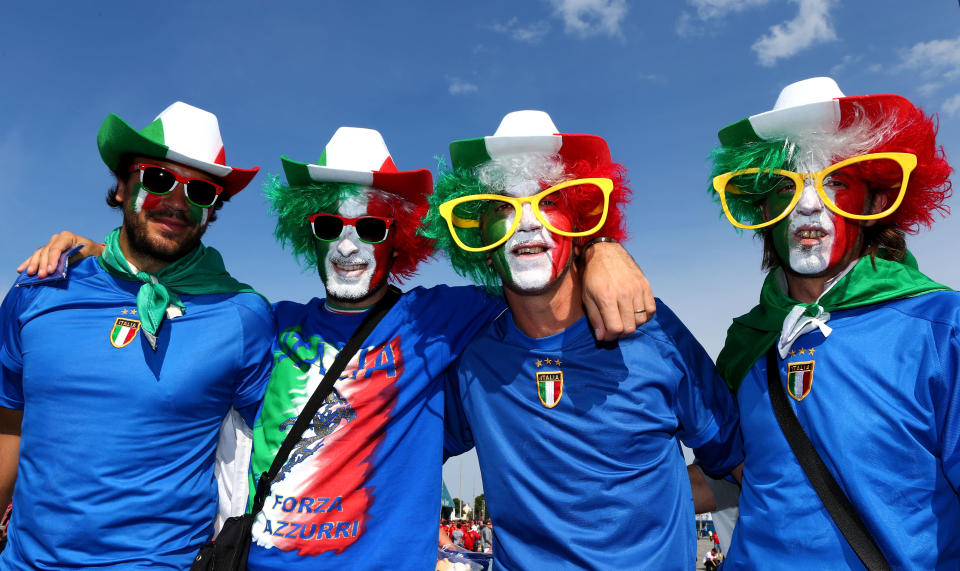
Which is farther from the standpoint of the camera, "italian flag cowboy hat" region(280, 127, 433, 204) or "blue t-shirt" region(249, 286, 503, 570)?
"italian flag cowboy hat" region(280, 127, 433, 204)

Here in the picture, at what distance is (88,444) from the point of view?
2998 mm

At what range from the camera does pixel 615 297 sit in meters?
2.76

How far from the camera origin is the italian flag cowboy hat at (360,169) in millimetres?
3637

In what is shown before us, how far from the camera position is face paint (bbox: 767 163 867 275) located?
2.68m

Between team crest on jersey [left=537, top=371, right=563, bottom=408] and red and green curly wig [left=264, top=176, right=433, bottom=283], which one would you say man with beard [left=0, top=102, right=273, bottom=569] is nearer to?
red and green curly wig [left=264, top=176, right=433, bottom=283]

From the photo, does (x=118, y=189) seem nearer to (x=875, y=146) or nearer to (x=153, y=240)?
(x=153, y=240)

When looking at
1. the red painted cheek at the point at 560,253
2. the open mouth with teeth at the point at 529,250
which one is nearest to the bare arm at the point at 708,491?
the red painted cheek at the point at 560,253

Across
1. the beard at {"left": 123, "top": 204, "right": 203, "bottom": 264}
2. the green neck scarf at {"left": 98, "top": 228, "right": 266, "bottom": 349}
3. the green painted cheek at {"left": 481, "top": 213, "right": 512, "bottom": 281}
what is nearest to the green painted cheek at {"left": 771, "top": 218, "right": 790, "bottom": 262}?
the green painted cheek at {"left": 481, "top": 213, "right": 512, "bottom": 281}

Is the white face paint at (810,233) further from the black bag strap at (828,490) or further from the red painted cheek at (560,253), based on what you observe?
the red painted cheek at (560,253)

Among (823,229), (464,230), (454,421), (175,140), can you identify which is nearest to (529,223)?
(464,230)

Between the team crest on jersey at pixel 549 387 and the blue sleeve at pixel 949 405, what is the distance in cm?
151

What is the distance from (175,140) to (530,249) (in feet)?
7.42

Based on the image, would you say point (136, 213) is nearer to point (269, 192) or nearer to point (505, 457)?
point (269, 192)

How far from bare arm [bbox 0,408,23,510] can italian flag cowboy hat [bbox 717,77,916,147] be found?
14.1 ft
